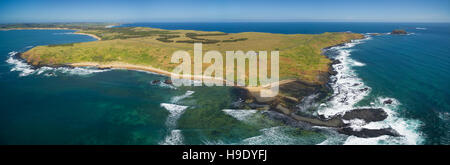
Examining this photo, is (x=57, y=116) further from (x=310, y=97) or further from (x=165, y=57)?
(x=310, y=97)

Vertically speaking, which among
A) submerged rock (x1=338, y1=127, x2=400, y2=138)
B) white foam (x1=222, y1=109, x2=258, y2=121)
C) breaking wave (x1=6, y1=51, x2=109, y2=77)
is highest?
breaking wave (x1=6, y1=51, x2=109, y2=77)

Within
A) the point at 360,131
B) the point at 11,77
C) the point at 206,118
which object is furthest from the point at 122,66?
the point at 360,131

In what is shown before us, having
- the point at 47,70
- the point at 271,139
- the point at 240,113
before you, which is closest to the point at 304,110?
the point at 271,139

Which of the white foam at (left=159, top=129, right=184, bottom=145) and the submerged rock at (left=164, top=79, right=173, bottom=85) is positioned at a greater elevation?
the submerged rock at (left=164, top=79, right=173, bottom=85)

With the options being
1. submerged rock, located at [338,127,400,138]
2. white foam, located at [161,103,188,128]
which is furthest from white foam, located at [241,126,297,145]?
white foam, located at [161,103,188,128]

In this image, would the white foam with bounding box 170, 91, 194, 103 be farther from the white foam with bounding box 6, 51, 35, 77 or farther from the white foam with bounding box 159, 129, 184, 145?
the white foam with bounding box 6, 51, 35, 77
